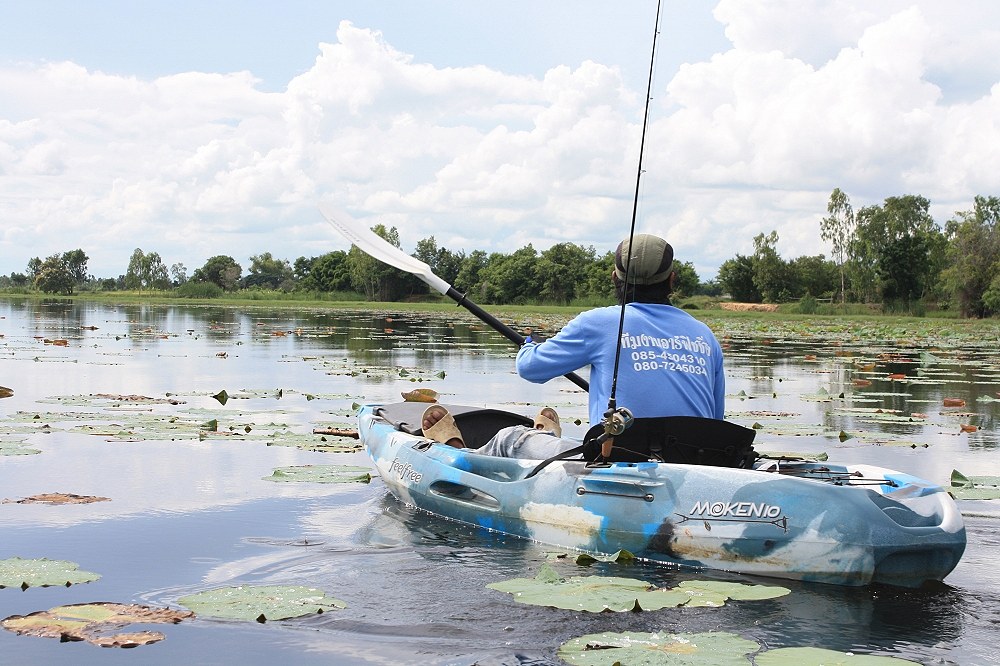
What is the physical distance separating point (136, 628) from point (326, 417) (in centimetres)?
628

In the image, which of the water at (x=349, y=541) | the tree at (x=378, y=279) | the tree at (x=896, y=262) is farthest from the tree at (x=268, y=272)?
the water at (x=349, y=541)

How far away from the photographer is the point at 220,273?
409 feet

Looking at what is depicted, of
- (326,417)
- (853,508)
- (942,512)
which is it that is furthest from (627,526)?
(326,417)

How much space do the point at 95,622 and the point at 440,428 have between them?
10.0 ft

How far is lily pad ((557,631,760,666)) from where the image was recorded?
3557 millimetres

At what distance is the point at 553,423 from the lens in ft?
21.6

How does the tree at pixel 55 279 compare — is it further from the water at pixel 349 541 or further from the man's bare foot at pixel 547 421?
the man's bare foot at pixel 547 421

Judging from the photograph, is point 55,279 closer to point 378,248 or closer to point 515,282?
point 515,282

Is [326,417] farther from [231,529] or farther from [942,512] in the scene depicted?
[942,512]

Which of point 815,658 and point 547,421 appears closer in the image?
point 815,658

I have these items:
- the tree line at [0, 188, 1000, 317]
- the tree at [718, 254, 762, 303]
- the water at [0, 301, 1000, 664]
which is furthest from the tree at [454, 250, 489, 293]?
the water at [0, 301, 1000, 664]

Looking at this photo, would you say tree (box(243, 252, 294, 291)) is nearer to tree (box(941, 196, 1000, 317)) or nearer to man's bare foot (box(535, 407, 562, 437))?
tree (box(941, 196, 1000, 317))

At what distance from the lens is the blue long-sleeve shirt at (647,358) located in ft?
17.3

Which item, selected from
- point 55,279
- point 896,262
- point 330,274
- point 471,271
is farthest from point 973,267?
point 55,279
